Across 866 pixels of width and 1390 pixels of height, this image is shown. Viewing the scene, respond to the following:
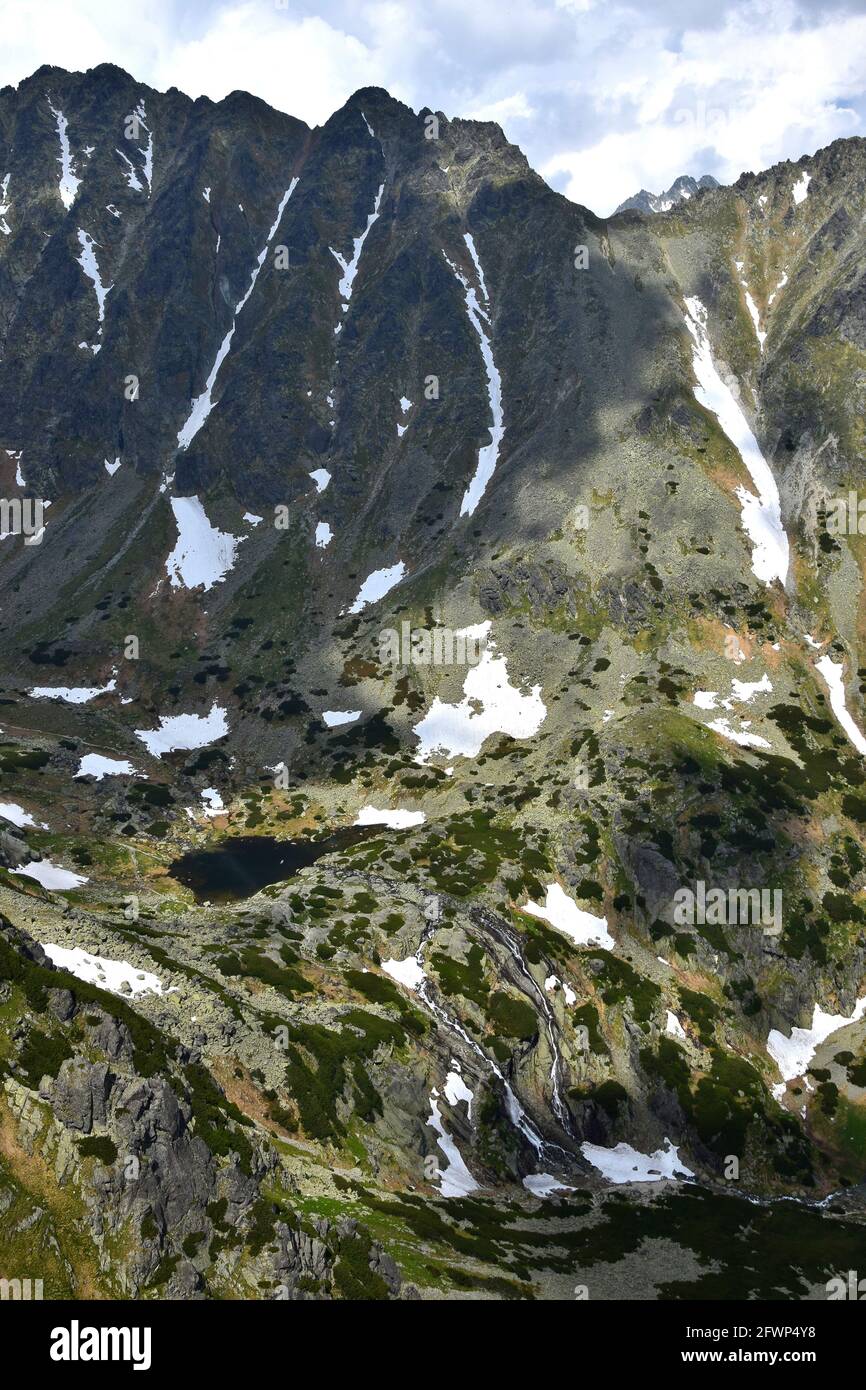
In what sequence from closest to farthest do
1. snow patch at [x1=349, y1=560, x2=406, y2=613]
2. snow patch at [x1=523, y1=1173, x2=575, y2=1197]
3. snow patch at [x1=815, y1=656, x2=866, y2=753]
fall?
snow patch at [x1=523, y1=1173, x2=575, y2=1197]
snow patch at [x1=815, y1=656, x2=866, y2=753]
snow patch at [x1=349, y1=560, x2=406, y2=613]

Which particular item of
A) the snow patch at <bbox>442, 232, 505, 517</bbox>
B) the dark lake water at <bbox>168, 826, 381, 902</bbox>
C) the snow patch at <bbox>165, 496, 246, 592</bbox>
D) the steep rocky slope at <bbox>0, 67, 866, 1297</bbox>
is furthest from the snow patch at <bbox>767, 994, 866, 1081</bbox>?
the snow patch at <bbox>165, 496, 246, 592</bbox>

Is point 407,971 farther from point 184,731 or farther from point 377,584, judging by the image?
point 377,584

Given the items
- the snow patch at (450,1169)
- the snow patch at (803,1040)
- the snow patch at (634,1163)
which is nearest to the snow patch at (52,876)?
the snow patch at (450,1169)

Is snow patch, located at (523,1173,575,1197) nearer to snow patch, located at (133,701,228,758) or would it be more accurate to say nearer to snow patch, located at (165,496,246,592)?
snow patch, located at (133,701,228,758)

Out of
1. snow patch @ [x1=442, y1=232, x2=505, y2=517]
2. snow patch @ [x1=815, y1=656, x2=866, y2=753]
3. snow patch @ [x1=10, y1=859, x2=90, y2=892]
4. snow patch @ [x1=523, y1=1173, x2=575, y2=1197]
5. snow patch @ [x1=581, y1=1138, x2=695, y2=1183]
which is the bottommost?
snow patch @ [x1=581, y1=1138, x2=695, y2=1183]

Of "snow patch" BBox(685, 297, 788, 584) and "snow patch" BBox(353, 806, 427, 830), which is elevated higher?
"snow patch" BBox(685, 297, 788, 584)

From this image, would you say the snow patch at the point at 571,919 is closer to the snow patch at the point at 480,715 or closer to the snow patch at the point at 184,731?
the snow patch at the point at 480,715
